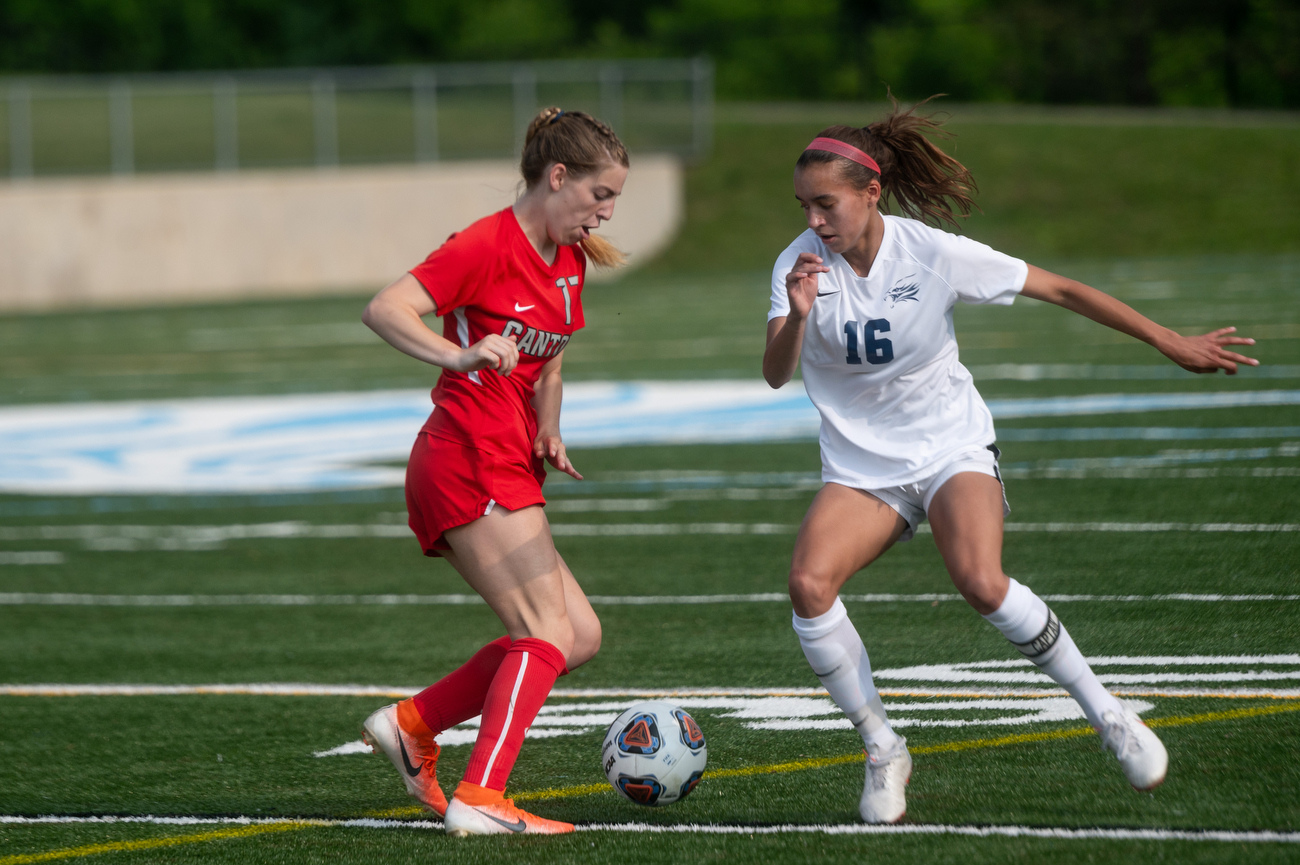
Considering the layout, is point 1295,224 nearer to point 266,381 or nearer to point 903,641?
point 266,381

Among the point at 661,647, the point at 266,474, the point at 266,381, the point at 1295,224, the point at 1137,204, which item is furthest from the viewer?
the point at 1137,204

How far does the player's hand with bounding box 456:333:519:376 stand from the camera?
165 inches

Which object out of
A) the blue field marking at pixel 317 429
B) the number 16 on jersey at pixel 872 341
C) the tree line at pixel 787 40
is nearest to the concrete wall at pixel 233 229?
the tree line at pixel 787 40

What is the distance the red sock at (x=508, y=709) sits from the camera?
14.9 ft

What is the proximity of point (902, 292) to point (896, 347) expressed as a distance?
16 centimetres

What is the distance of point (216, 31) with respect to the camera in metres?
59.8

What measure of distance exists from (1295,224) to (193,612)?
86.7 feet

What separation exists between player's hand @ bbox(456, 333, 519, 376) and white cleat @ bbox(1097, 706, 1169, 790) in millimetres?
1846

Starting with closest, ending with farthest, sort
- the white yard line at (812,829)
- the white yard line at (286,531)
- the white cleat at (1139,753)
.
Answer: the white yard line at (812,829)
the white cleat at (1139,753)
the white yard line at (286,531)

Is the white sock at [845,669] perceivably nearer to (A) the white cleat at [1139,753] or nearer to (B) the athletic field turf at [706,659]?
(B) the athletic field turf at [706,659]

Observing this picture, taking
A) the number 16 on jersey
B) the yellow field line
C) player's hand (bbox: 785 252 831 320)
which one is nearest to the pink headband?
player's hand (bbox: 785 252 831 320)

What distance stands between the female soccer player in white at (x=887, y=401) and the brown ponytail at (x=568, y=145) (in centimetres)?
56

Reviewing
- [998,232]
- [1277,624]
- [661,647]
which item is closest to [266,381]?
[661,647]

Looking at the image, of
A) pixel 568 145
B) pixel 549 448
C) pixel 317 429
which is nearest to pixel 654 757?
pixel 549 448
